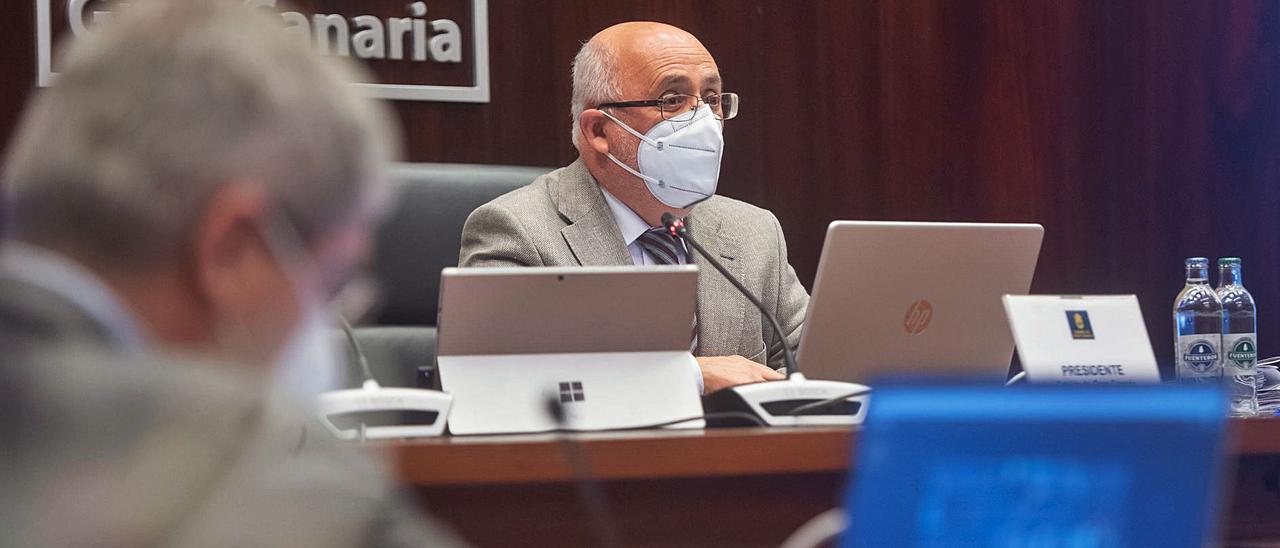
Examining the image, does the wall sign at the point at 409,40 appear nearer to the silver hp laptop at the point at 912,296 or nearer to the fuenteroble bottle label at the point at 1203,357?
the silver hp laptop at the point at 912,296

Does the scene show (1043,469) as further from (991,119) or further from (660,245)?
(991,119)

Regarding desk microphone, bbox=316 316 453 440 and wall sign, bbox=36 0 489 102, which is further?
wall sign, bbox=36 0 489 102

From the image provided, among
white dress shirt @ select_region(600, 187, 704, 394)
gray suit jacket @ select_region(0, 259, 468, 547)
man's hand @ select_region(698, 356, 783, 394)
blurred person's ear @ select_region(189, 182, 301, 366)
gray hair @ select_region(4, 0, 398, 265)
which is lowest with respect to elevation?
man's hand @ select_region(698, 356, 783, 394)

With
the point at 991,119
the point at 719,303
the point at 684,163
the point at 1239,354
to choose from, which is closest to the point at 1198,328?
the point at 1239,354

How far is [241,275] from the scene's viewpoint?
66cm

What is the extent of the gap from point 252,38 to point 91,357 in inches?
7.4

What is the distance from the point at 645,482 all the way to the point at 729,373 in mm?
→ 655

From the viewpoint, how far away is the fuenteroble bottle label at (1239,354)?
6.58ft

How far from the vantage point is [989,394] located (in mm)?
715

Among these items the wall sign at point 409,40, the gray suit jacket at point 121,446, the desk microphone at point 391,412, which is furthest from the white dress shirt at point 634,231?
the gray suit jacket at point 121,446

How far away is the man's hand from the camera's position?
1.99 m

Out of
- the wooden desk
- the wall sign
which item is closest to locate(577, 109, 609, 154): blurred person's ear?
the wall sign

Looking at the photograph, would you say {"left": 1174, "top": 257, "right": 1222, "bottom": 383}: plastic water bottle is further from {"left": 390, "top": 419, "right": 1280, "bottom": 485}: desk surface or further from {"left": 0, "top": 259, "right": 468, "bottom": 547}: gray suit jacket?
{"left": 0, "top": 259, "right": 468, "bottom": 547}: gray suit jacket

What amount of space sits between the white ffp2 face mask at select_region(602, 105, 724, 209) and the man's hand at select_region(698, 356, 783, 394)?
0.58m
